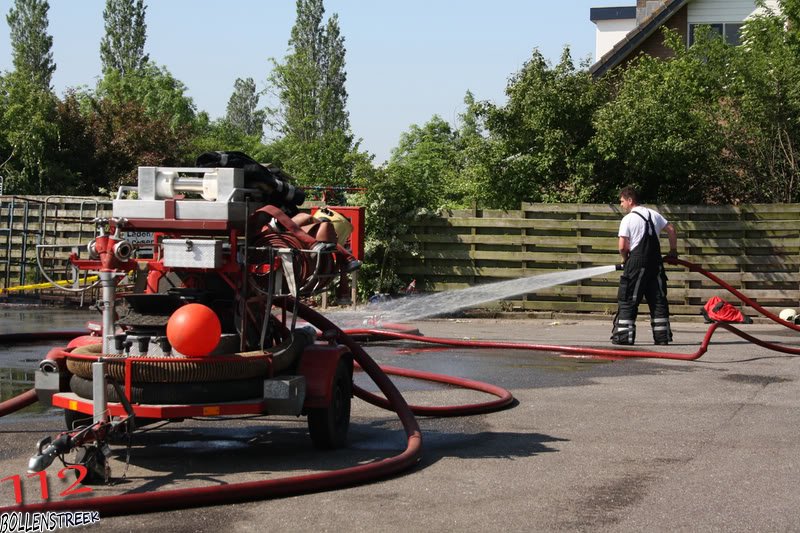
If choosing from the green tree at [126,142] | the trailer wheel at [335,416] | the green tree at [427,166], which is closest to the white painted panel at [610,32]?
the green tree at [427,166]

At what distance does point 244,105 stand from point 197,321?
4362 inches

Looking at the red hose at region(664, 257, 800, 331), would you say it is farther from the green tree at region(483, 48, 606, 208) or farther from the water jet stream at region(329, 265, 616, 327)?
Answer: the green tree at region(483, 48, 606, 208)

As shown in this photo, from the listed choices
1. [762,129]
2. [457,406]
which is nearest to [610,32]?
[762,129]

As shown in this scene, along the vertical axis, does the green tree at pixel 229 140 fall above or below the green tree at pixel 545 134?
above

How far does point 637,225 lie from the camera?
44.6 feet

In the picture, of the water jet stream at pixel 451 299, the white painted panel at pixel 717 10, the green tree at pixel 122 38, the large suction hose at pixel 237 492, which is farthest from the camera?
the green tree at pixel 122 38

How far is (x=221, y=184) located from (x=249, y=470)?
1714 millimetres

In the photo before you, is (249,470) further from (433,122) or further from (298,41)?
(298,41)

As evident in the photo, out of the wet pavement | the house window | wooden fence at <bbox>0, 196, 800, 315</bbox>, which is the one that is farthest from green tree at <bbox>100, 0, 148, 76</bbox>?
the wet pavement

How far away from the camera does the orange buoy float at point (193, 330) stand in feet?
20.4

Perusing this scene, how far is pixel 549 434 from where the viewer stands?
7.76 meters

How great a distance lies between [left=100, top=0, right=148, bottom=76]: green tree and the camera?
70375 mm

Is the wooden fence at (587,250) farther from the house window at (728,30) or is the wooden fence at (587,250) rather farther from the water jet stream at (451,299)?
the house window at (728,30)

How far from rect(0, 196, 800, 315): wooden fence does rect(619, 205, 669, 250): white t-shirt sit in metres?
4.02
